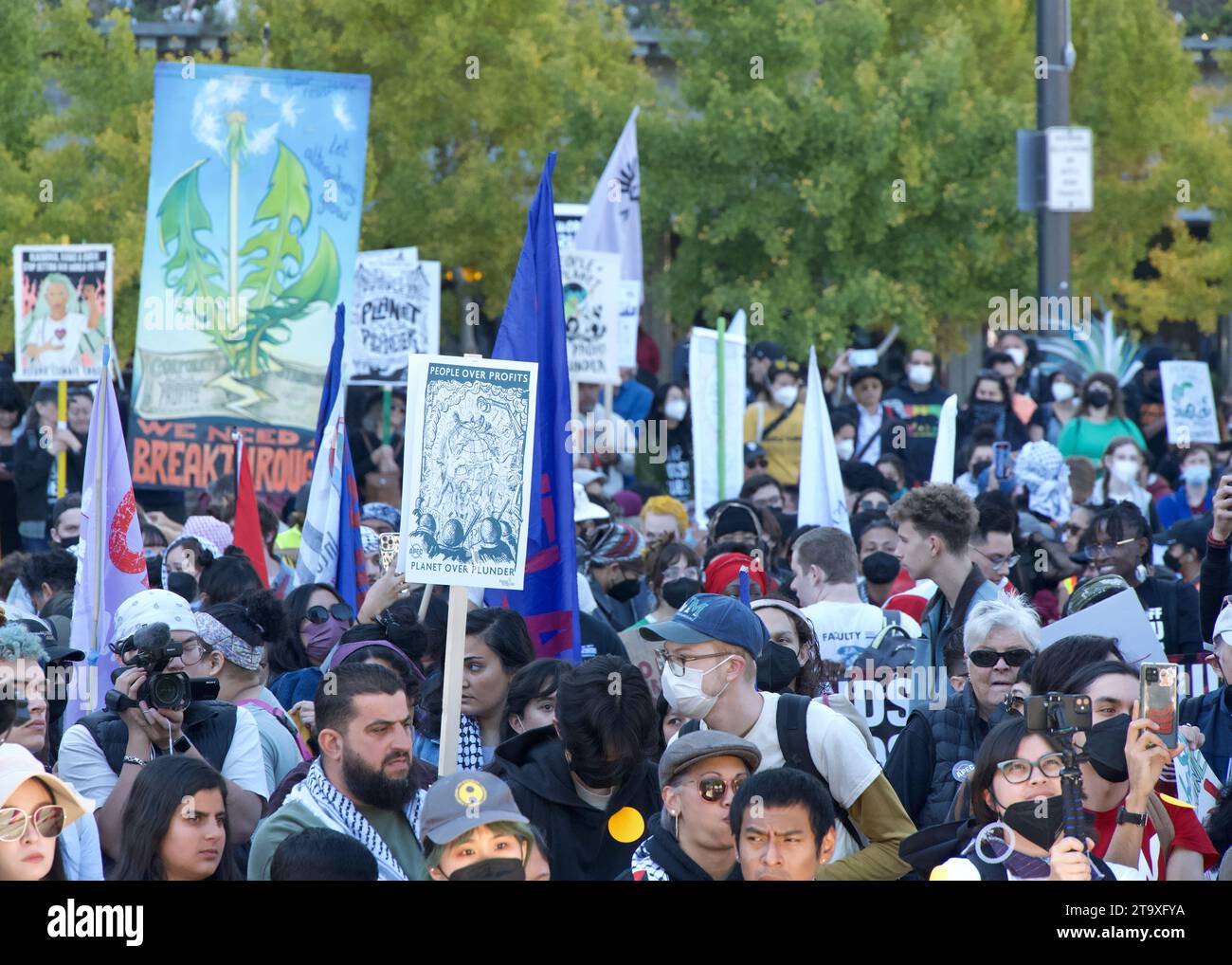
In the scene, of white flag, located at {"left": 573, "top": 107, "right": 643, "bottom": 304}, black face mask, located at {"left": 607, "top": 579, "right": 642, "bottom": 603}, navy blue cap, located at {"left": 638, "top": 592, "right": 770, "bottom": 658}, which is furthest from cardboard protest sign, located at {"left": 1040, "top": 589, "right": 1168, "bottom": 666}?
white flag, located at {"left": 573, "top": 107, "right": 643, "bottom": 304}

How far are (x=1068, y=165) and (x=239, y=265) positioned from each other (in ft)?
20.2

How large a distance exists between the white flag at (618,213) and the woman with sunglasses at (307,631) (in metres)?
8.38

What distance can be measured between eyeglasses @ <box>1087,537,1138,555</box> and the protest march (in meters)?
0.02

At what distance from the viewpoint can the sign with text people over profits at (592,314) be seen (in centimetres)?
1457

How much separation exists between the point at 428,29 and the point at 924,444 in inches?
399

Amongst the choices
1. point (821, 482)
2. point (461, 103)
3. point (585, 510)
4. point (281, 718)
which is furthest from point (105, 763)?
point (461, 103)

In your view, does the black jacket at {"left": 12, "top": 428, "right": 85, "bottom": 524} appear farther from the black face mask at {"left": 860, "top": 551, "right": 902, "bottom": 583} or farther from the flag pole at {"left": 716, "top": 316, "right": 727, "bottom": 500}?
the black face mask at {"left": 860, "top": 551, "right": 902, "bottom": 583}

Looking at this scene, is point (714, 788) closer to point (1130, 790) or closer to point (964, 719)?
point (1130, 790)

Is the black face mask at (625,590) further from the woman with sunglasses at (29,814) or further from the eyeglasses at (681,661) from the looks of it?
the woman with sunglasses at (29,814)

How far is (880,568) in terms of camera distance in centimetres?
961

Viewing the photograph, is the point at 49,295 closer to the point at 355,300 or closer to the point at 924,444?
the point at 355,300

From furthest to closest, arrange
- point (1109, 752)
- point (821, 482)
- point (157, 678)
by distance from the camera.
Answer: point (821, 482), point (157, 678), point (1109, 752)

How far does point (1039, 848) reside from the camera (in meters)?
4.43
